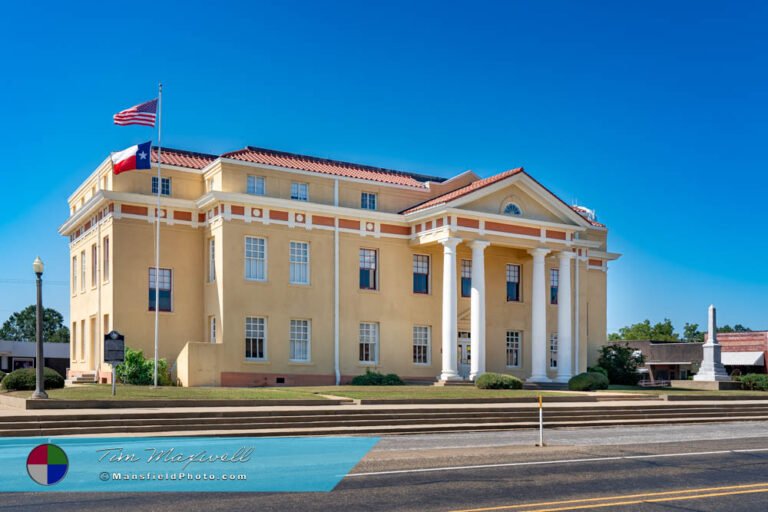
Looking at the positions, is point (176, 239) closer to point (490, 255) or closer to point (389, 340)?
point (389, 340)

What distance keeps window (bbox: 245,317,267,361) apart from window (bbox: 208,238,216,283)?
104 inches

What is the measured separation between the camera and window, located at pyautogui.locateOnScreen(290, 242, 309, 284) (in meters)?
39.6

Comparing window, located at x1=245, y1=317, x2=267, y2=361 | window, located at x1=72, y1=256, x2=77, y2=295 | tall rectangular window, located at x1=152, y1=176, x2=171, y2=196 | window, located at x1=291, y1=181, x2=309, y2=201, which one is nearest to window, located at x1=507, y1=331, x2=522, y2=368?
window, located at x1=291, y1=181, x2=309, y2=201

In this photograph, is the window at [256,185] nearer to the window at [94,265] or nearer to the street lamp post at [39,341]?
the window at [94,265]

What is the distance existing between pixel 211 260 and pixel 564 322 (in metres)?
18.2

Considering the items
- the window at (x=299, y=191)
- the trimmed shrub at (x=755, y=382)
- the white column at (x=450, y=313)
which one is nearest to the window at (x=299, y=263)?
the window at (x=299, y=191)

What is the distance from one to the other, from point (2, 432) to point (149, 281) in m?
18.8

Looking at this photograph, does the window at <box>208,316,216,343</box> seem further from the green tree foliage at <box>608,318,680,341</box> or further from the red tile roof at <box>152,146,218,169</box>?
the green tree foliage at <box>608,318,680,341</box>

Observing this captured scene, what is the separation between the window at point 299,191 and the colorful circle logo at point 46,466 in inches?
1039

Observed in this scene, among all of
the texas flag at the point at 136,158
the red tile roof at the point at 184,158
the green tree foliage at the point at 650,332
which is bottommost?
the green tree foliage at the point at 650,332

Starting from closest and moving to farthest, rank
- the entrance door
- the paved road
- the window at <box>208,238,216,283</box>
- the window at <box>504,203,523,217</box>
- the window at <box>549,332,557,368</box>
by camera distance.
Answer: the paved road, the window at <box>208,238,216,283</box>, the window at <box>504,203,523,217</box>, the entrance door, the window at <box>549,332,557,368</box>

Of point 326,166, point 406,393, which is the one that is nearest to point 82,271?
point 326,166

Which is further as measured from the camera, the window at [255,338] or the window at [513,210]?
the window at [513,210]

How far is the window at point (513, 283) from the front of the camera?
150ft
